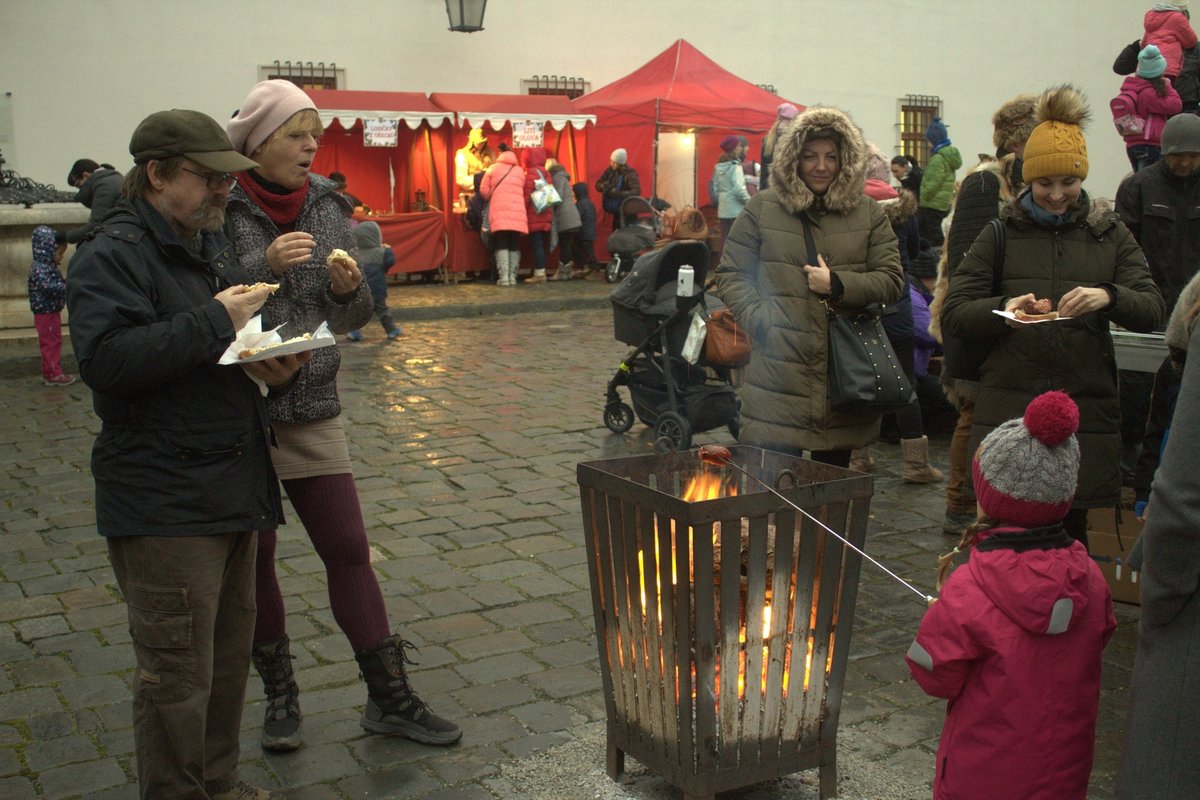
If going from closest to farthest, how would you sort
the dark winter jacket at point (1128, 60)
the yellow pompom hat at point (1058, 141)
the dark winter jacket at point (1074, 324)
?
1. the yellow pompom hat at point (1058, 141)
2. the dark winter jacket at point (1074, 324)
3. the dark winter jacket at point (1128, 60)

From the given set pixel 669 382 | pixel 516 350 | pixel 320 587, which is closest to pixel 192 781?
pixel 320 587

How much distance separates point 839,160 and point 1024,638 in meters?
2.66

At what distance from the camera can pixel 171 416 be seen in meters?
3.15

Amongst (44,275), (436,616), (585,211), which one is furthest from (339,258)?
(585,211)

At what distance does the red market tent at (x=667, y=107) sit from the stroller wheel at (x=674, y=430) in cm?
1174

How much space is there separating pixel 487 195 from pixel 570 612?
1398cm

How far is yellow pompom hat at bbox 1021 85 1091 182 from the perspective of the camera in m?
4.50

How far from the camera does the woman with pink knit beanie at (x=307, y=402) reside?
3695 mm

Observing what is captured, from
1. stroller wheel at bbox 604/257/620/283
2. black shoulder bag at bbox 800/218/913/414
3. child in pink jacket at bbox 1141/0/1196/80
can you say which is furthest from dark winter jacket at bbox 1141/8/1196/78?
stroller wheel at bbox 604/257/620/283

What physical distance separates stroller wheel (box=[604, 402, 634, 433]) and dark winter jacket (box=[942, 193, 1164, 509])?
164 inches

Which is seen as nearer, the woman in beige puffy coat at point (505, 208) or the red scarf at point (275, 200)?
the red scarf at point (275, 200)

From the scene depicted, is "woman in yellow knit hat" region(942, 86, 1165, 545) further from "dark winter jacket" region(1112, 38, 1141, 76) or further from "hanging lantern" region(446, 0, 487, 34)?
"hanging lantern" region(446, 0, 487, 34)

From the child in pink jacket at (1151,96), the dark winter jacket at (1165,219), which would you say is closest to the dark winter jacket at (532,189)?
the child in pink jacket at (1151,96)

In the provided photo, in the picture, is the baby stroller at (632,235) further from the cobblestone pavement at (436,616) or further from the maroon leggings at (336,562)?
the maroon leggings at (336,562)
